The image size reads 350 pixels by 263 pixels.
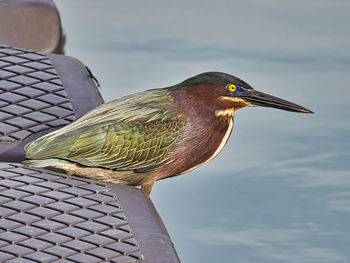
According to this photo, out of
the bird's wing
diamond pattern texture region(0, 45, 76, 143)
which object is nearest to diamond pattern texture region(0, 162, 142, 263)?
the bird's wing

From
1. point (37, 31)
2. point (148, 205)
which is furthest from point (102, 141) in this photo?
point (37, 31)

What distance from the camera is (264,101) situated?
2.60 metres

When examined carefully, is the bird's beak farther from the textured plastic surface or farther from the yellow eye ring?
the textured plastic surface

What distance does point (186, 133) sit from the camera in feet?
8.09

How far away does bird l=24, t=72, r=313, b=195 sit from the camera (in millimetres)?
2453

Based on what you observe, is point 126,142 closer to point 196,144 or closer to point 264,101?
point 196,144

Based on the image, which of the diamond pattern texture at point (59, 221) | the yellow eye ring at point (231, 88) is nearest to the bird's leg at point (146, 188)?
the diamond pattern texture at point (59, 221)

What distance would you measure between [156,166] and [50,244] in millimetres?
514

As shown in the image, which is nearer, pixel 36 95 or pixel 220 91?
pixel 220 91

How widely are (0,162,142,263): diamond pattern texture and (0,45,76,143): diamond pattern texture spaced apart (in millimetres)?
309

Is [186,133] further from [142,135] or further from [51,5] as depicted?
[51,5]

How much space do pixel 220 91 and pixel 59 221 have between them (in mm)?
616

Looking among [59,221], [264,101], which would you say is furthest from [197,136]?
[59,221]

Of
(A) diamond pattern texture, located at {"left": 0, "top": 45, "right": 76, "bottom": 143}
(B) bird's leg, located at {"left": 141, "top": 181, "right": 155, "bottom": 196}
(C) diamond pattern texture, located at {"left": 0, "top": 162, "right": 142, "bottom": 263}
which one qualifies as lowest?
(C) diamond pattern texture, located at {"left": 0, "top": 162, "right": 142, "bottom": 263}
